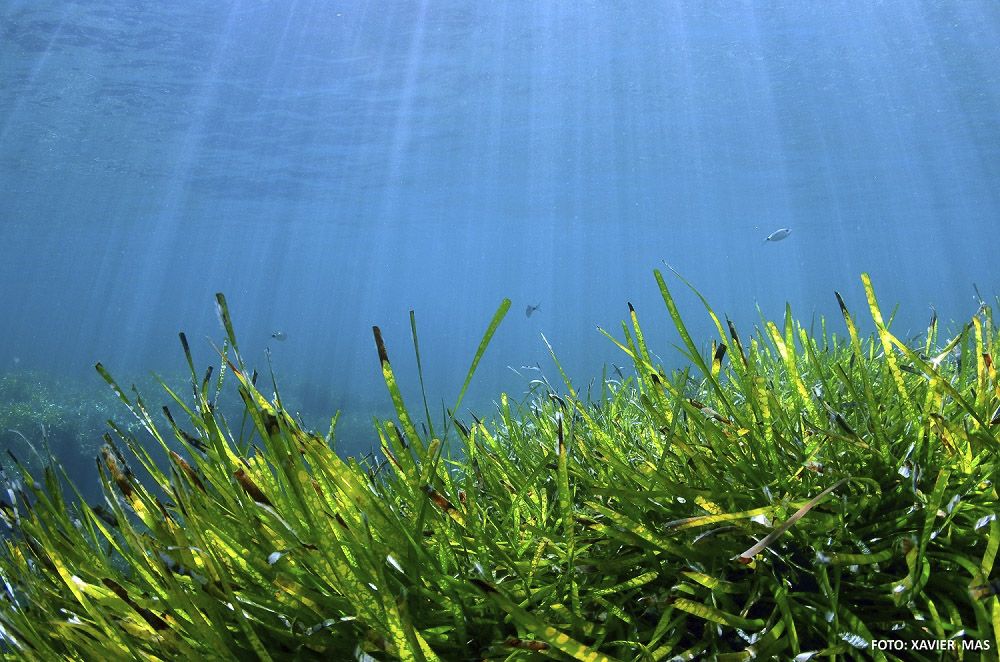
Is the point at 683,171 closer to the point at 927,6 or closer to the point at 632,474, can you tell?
the point at 927,6

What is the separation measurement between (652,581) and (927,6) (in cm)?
3109

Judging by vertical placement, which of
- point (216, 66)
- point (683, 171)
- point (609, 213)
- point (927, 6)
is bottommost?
point (609, 213)

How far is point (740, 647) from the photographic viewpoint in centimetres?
119

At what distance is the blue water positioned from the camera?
26688 mm

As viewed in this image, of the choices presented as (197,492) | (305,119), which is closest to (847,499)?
(197,492)

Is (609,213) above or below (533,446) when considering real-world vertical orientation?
below

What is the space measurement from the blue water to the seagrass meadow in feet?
15.7

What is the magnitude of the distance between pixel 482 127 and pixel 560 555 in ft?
125

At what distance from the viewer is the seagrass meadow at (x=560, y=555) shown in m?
1.10

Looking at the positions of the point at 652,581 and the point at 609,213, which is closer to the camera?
the point at 652,581

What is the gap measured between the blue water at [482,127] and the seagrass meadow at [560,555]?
4771mm

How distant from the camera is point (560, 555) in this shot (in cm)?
134

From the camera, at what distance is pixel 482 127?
37562mm

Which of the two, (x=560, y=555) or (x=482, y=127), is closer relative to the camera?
(x=560, y=555)
